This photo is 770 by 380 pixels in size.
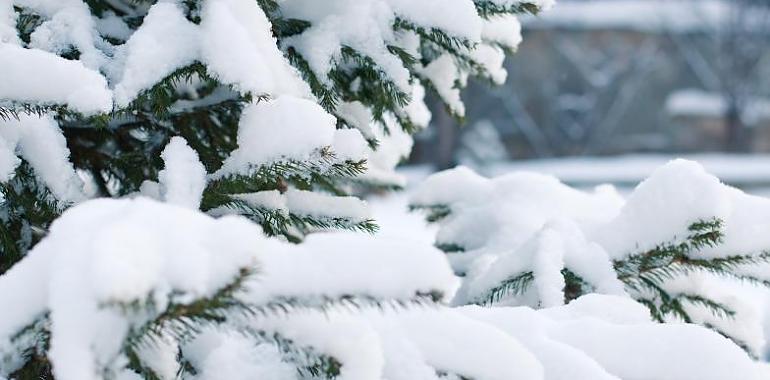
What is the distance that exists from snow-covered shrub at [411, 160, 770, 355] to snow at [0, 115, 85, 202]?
840 mm

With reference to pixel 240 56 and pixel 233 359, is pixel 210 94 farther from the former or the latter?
pixel 233 359

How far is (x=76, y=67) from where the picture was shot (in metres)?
1.19

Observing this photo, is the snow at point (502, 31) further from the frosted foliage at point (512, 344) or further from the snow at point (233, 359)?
the snow at point (233, 359)

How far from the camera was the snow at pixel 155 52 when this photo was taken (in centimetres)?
128

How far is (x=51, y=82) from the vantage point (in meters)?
→ 1.18

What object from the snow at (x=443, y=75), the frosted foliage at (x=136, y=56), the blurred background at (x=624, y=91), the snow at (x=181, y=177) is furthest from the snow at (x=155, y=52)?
the blurred background at (x=624, y=91)

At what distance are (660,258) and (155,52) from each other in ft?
3.48

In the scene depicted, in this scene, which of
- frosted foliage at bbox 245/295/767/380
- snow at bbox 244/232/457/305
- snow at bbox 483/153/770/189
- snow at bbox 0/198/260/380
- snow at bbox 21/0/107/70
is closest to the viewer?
snow at bbox 0/198/260/380

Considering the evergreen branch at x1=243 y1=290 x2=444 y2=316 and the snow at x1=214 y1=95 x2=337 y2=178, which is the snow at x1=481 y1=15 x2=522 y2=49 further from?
the evergreen branch at x1=243 y1=290 x2=444 y2=316

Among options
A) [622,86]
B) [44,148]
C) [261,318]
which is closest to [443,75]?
[44,148]

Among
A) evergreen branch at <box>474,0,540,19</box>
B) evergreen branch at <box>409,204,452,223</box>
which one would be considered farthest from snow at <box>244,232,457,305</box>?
evergreen branch at <box>409,204,452,223</box>

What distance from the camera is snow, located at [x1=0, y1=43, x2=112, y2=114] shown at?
1179mm

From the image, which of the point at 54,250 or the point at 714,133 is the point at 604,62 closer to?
the point at 714,133

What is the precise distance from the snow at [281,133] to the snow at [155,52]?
146mm
